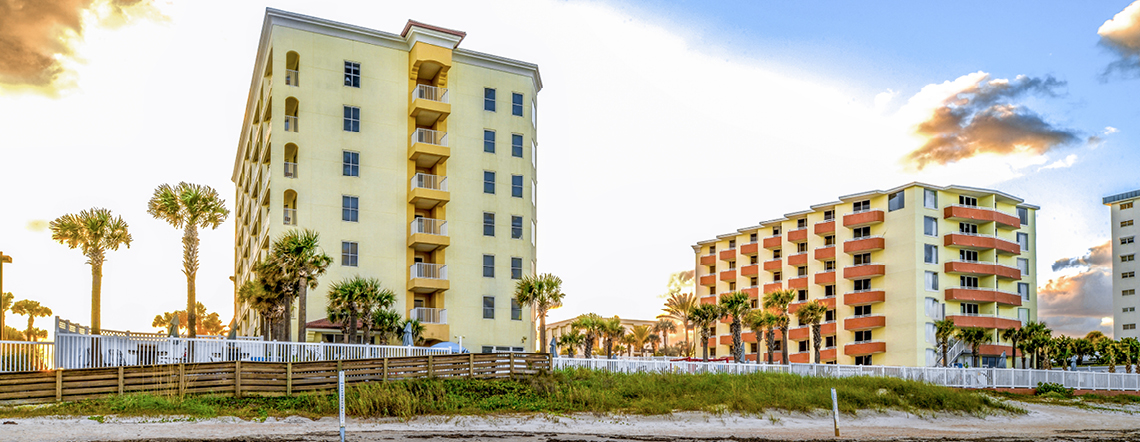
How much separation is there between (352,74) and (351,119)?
2.80 metres

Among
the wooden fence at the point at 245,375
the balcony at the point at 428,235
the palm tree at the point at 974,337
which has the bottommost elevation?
the palm tree at the point at 974,337

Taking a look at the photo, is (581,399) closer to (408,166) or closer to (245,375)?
(245,375)

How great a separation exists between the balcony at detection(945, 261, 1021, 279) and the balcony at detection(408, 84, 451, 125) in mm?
46163

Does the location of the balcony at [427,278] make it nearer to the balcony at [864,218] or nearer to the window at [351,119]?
the window at [351,119]

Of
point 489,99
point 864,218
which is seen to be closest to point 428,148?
point 489,99

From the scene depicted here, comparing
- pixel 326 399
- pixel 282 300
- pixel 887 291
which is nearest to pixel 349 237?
pixel 282 300

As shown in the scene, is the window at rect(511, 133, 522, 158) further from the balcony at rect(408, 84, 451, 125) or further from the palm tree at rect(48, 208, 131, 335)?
the palm tree at rect(48, 208, 131, 335)

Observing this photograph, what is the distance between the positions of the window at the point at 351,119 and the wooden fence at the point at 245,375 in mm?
29788

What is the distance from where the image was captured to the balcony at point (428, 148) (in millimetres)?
59094

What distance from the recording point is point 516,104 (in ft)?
209

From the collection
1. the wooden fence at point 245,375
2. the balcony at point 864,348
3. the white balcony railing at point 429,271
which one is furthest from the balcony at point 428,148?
the balcony at point 864,348

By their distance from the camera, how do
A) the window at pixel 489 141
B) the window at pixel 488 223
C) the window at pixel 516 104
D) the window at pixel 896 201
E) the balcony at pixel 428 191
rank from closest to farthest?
the balcony at pixel 428 191 → the window at pixel 488 223 → the window at pixel 489 141 → the window at pixel 516 104 → the window at pixel 896 201

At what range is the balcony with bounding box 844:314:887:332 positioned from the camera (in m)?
82.4

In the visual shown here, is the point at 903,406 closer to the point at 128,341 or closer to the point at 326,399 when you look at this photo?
the point at 326,399
